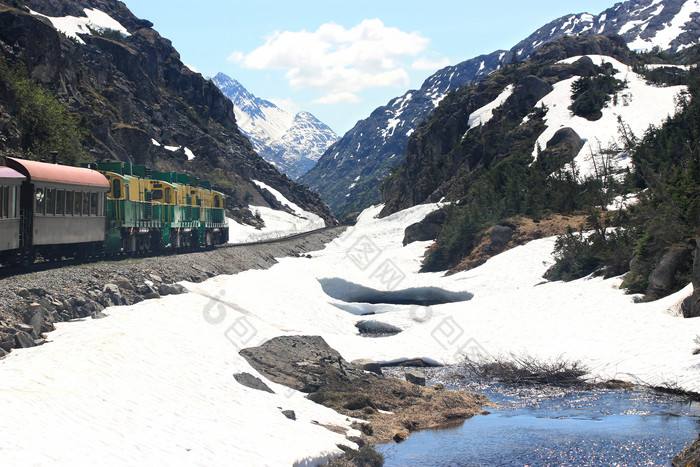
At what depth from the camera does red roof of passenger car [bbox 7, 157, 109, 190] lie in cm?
1988

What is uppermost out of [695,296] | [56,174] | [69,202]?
[56,174]

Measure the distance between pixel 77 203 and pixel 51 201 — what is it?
87.4 inches

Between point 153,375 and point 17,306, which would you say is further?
point 17,306

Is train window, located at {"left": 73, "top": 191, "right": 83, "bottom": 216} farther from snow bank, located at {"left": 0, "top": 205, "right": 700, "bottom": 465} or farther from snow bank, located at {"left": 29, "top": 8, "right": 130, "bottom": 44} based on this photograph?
snow bank, located at {"left": 29, "top": 8, "right": 130, "bottom": 44}

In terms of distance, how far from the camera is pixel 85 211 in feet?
79.9

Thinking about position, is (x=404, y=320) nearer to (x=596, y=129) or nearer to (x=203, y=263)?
(x=203, y=263)

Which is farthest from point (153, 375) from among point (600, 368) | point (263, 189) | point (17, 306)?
point (263, 189)

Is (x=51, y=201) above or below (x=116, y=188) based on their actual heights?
below

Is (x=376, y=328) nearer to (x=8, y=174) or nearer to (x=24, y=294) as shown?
(x=8, y=174)

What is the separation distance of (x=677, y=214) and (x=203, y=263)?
2239 centimetres

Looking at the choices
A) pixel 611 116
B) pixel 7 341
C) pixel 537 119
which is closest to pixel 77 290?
pixel 7 341

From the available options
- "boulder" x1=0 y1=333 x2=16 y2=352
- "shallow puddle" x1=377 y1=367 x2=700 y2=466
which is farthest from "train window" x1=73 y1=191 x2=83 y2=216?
"shallow puddle" x1=377 y1=367 x2=700 y2=466

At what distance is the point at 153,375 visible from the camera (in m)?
12.7

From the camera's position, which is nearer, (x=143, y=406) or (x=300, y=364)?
(x=143, y=406)
